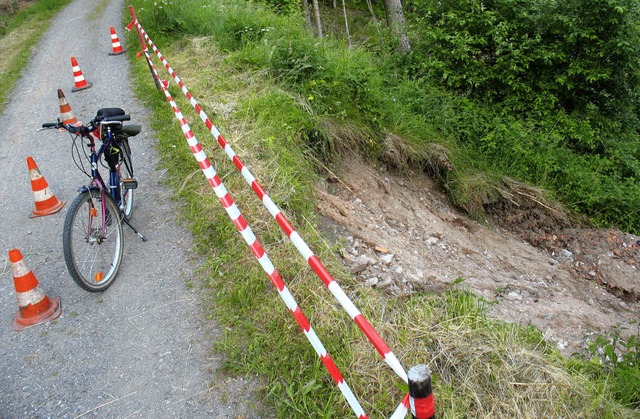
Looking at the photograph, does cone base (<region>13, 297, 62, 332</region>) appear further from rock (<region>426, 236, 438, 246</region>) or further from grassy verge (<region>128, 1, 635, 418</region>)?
rock (<region>426, 236, 438, 246</region>)

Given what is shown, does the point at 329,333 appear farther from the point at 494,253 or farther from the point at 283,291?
the point at 494,253

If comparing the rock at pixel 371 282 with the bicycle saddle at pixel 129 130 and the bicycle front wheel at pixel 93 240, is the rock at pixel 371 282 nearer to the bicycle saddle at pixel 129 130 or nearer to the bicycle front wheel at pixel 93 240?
the bicycle front wheel at pixel 93 240

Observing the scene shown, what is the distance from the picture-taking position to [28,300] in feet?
13.2

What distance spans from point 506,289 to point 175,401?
3635mm

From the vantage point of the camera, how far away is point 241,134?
616 cm

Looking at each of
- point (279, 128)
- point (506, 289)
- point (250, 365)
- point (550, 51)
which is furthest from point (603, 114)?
point (250, 365)

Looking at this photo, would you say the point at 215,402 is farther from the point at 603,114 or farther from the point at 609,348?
the point at 603,114

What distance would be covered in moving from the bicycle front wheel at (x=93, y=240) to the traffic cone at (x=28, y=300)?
0.37 meters

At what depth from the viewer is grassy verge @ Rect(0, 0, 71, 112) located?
1127cm

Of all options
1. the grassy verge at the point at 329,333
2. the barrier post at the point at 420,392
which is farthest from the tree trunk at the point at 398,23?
the barrier post at the point at 420,392

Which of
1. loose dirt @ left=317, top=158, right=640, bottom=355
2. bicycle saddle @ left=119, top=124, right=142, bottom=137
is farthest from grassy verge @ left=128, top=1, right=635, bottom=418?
bicycle saddle @ left=119, top=124, right=142, bottom=137

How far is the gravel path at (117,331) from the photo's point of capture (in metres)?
3.27

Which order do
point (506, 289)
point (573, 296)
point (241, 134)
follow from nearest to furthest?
point (506, 289), point (573, 296), point (241, 134)

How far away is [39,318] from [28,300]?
0.59 ft
